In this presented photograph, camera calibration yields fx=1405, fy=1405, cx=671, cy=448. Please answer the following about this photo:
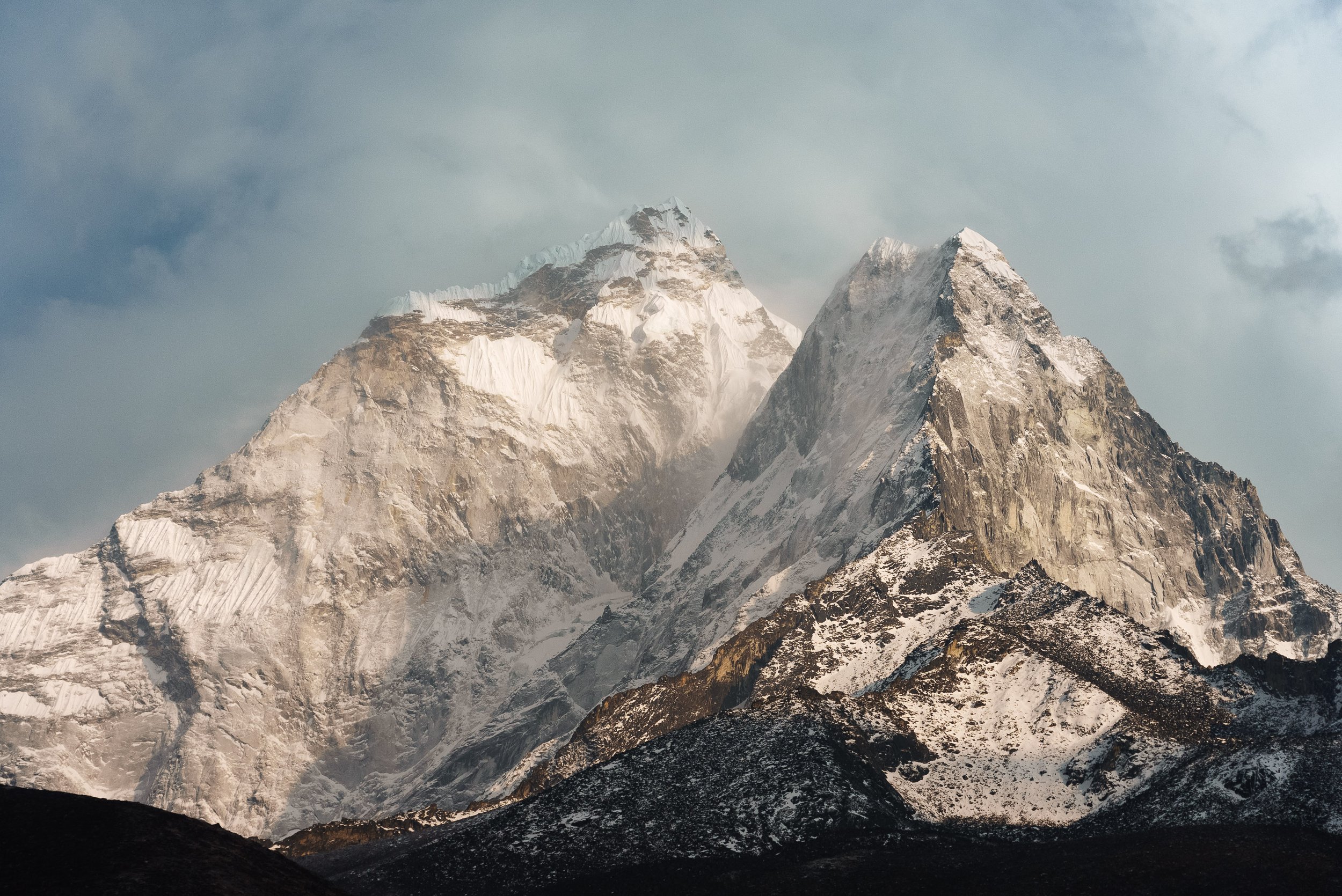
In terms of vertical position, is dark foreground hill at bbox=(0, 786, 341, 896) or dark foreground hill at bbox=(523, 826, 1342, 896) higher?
A: dark foreground hill at bbox=(0, 786, 341, 896)

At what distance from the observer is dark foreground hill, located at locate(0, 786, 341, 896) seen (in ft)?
189

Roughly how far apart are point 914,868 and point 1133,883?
14.4 metres

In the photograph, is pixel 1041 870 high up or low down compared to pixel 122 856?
down

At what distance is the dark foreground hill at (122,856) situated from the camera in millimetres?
57719

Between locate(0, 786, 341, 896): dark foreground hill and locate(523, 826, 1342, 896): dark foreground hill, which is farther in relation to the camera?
locate(523, 826, 1342, 896): dark foreground hill

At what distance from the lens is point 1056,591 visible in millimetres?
162375

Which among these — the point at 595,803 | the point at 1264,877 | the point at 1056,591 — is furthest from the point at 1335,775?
the point at 1056,591

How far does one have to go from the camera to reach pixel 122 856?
60.7 meters

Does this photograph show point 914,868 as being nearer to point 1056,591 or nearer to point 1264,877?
point 1264,877

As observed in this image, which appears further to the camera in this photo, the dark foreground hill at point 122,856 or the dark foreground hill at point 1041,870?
the dark foreground hill at point 1041,870

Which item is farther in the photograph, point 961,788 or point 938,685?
point 938,685

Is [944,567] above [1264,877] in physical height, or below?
above

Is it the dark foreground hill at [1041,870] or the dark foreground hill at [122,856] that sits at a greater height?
the dark foreground hill at [122,856]

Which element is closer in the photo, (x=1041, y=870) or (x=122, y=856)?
(x=122, y=856)
